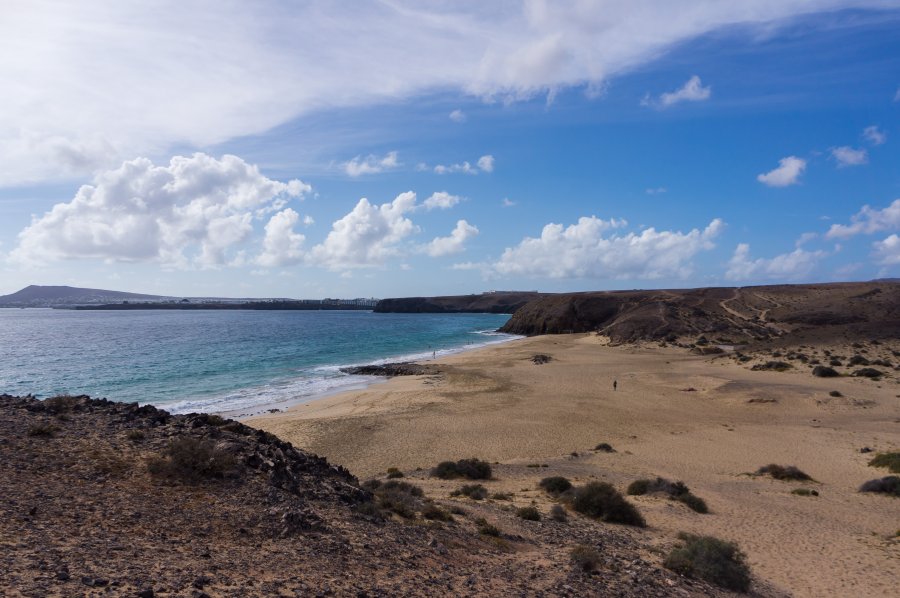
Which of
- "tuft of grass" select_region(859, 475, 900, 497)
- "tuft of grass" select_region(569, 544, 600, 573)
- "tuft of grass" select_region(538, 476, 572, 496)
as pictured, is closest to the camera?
"tuft of grass" select_region(569, 544, 600, 573)

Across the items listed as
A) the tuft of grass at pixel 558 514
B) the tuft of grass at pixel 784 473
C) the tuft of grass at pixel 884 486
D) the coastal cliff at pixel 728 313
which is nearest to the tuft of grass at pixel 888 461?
the tuft of grass at pixel 884 486

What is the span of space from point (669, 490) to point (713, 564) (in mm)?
6284

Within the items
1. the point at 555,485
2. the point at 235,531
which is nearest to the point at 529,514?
the point at 555,485

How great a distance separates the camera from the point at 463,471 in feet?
60.4

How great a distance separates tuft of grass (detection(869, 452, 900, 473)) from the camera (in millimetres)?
20078

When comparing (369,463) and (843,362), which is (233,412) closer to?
(369,463)

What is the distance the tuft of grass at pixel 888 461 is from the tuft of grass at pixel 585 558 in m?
15.9

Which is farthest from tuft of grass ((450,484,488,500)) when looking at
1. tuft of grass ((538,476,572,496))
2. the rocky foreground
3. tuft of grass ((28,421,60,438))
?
tuft of grass ((28,421,60,438))

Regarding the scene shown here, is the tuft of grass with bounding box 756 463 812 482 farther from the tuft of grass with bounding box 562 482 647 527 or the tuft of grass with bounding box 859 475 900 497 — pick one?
the tuft of grass with bounding box 562 482 647 527

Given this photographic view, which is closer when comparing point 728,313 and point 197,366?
point 197,366

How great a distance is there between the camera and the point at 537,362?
5709 cm

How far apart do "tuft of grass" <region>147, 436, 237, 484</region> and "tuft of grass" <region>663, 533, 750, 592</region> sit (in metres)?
9.14

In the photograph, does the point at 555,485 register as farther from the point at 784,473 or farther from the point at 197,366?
the point at 197,366

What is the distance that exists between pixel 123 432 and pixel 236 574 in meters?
7.57
